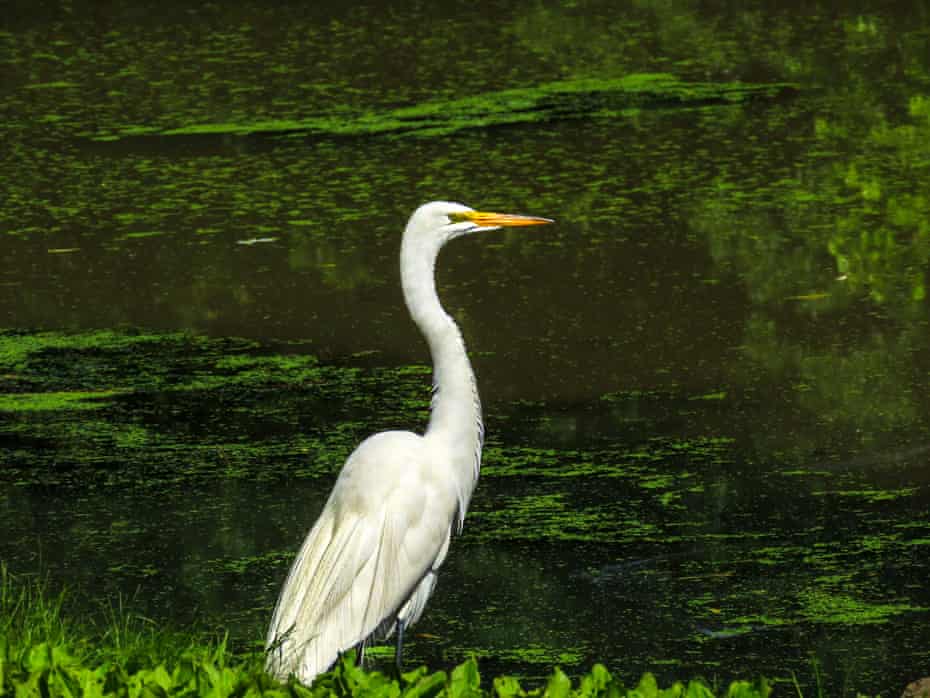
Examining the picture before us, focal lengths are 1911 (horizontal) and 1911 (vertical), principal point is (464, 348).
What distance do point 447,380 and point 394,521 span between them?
43 cm

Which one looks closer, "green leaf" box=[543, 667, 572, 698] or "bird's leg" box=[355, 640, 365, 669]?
"green leaf" box=[543, 667, 572, 698]

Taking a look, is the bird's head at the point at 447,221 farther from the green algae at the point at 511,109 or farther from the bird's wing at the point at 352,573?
the green algae at the point at 511,109

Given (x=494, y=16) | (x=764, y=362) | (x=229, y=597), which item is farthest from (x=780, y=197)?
(x=494, y=16)

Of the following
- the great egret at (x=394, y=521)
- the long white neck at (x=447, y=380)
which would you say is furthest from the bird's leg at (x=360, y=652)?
the long white neck at (x=447, y=380)

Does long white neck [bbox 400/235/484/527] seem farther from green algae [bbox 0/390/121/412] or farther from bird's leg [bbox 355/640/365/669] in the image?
green algae [bbox 0/390/121/412]

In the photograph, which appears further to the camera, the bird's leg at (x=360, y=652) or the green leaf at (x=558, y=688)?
the bird's leg at (x=360, y=652)

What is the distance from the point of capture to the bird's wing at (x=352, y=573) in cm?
432

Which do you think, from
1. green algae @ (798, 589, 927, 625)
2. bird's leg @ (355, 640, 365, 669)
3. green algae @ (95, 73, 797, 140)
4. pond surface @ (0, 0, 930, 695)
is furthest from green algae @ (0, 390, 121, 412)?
green algae @ (95, 73, 797, 140)

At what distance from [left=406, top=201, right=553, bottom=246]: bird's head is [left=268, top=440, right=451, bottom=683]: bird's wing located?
0.71 m

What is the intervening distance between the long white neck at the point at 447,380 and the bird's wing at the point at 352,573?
172 mm

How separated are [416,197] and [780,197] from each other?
1.70 meters

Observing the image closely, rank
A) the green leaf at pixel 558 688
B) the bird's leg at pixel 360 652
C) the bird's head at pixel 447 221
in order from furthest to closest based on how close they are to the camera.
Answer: the bird's head at pixel 447 221
the bird's leg at pixel 360 652
the green leaf at pixel 558 688

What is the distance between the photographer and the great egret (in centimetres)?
435

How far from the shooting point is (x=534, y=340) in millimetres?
6934
